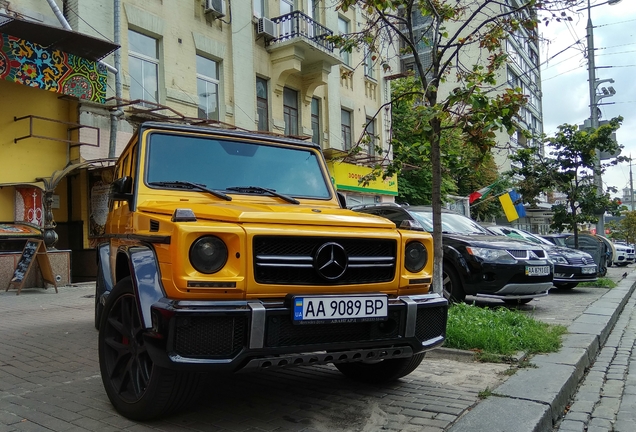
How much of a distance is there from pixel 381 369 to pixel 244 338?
5.75 ft

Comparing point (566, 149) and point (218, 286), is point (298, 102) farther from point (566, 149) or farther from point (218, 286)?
point (218, 286)

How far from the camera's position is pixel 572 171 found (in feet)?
46.2

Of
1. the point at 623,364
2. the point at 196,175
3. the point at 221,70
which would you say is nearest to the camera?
the point at 196,175

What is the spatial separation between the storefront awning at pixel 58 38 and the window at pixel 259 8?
7310mm

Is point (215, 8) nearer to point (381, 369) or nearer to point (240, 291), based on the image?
point (381, 369)

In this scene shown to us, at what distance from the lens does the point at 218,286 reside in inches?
117

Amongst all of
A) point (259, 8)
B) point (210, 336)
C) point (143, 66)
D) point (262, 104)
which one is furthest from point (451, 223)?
point (259, 8)

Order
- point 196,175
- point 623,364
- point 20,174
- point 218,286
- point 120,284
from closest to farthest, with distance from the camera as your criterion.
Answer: point 218,286 < point 120,284 < point 196,175 < point 623,364 < point 20,174

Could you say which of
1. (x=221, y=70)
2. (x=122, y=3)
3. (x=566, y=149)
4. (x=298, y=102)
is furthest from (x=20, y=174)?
(x=566, y=149)

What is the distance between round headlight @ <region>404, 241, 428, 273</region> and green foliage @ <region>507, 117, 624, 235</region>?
10740 millimetres

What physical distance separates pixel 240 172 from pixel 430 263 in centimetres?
171

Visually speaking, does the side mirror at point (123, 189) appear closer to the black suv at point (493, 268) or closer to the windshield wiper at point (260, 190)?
the windshield wiper at point (260, 190)

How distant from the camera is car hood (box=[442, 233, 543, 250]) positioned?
7930mm

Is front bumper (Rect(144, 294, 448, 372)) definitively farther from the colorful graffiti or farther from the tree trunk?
the colorful graffiti
